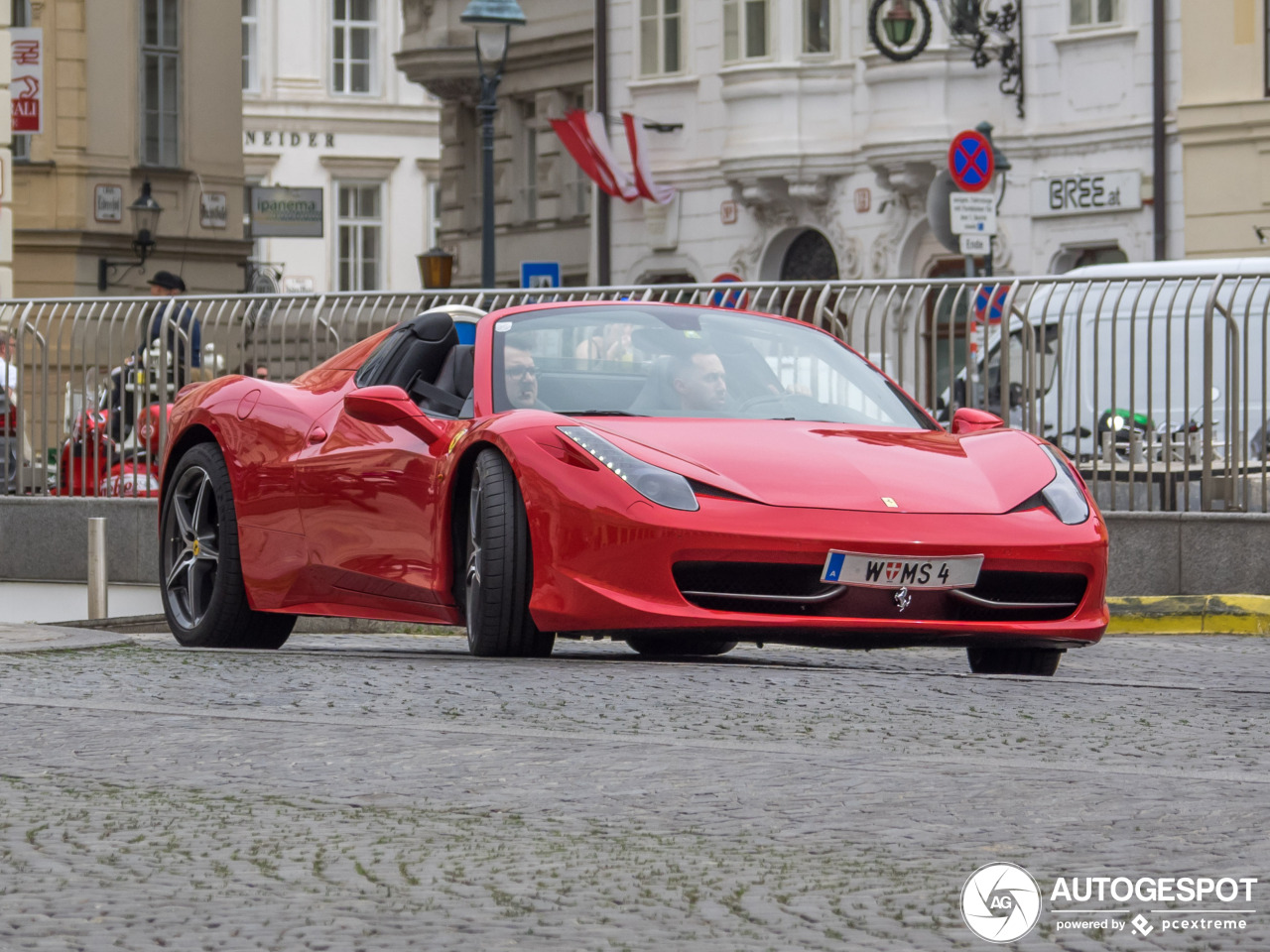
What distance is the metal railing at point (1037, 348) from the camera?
13.3m

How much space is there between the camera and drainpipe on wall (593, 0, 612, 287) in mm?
41969

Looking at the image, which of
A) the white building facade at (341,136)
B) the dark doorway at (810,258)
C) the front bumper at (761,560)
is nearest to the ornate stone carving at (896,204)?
the dark doorway at (810,258)

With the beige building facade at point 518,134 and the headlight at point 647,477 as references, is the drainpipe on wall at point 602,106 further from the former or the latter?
the headlight at point 647,477

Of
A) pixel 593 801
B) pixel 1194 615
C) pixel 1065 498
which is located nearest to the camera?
pixel 593 801

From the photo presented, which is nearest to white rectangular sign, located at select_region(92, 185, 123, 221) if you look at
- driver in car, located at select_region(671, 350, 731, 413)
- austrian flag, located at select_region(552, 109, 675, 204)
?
austrian flag, located at select_region(552, 109, 675, 204)

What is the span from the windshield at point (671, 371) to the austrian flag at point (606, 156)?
3053 centimetres

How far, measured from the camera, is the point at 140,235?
1521 inches

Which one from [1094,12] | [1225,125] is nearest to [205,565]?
[1225,125]

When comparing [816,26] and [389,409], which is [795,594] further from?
[816,26]

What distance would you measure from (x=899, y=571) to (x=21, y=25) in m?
32.0

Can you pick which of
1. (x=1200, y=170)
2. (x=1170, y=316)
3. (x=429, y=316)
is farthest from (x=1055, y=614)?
(x=1200, y=170)

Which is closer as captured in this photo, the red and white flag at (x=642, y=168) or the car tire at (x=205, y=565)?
the car tire at (x=205, y=565)

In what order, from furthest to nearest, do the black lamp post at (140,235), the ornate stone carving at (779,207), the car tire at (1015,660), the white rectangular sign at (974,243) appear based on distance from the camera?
the black lamp post at (140,235) < the ornate stone carving at (779,207) < the white rectangular sign at (974,243) < the car tire at (1015,660)

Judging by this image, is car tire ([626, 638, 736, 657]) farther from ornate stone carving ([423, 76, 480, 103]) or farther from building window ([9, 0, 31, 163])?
ornate stone carving ([423, 76, 480, 103])
